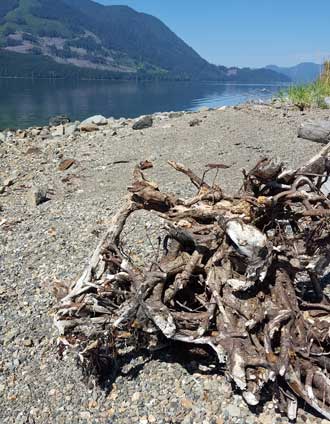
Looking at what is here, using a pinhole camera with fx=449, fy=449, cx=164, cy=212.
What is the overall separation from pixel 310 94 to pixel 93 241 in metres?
13.2

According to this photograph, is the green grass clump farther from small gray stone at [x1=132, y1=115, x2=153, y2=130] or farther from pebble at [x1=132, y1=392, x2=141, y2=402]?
pebble at [x1=132, y1=392, x2=141, y2=402]

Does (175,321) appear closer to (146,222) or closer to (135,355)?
(135,355)

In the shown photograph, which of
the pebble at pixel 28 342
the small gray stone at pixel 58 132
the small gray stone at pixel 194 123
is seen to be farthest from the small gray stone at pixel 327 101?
the pebble at pixel 28 342

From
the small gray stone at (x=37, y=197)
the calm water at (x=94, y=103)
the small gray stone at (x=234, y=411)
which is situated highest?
the small gray stone at (x=234, y=411)

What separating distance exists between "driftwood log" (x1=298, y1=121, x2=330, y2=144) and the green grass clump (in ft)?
13.4

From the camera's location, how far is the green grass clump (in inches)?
662

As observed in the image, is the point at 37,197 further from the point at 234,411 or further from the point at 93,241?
the point at 234,411

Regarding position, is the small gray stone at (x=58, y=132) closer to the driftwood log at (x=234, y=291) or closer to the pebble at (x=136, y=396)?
the driftwood log at (x=234, y=291)

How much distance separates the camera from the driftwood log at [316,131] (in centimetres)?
1216

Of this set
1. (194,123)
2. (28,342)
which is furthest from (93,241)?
(194,123)

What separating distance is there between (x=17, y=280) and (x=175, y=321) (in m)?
3.27

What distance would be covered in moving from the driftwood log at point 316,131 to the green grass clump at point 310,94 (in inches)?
160

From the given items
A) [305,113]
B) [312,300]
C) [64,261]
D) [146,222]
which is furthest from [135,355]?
[305,113]

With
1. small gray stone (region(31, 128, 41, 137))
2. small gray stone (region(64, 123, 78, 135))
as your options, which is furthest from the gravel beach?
small gray stone (region(31, 128, 41, 137))
